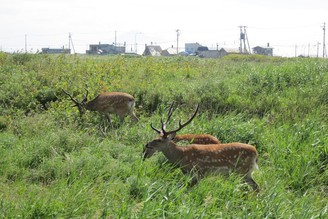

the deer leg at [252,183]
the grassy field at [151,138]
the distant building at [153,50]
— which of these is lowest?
the deer leg at [252,183]

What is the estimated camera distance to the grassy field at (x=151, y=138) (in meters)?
6.73

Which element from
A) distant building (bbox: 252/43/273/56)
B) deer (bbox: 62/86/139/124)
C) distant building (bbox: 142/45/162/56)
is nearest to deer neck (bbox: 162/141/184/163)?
deer (bbox: 62/86/139/124)

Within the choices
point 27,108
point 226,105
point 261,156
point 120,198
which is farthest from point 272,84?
point 120,198

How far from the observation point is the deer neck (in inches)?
330

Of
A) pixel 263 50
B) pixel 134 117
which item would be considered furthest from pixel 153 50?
pixel 134 117

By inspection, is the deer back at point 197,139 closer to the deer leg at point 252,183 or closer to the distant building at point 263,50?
the deer leg at point 252,183

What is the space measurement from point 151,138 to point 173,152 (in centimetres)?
174

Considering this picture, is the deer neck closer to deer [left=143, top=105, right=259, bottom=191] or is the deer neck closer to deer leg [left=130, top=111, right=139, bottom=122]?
deer [left=143, top=105, right=259, bottom=191]

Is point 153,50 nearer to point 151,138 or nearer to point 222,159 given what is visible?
point 151,138

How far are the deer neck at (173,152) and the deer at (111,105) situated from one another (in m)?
3.87

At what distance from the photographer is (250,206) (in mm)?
7082

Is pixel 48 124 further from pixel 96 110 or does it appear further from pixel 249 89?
pixel 249 89

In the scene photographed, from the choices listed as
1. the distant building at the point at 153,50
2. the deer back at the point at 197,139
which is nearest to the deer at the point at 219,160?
the deer back at the point at 197,139

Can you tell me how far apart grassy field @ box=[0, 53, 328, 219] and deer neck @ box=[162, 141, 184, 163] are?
0.14 meters
